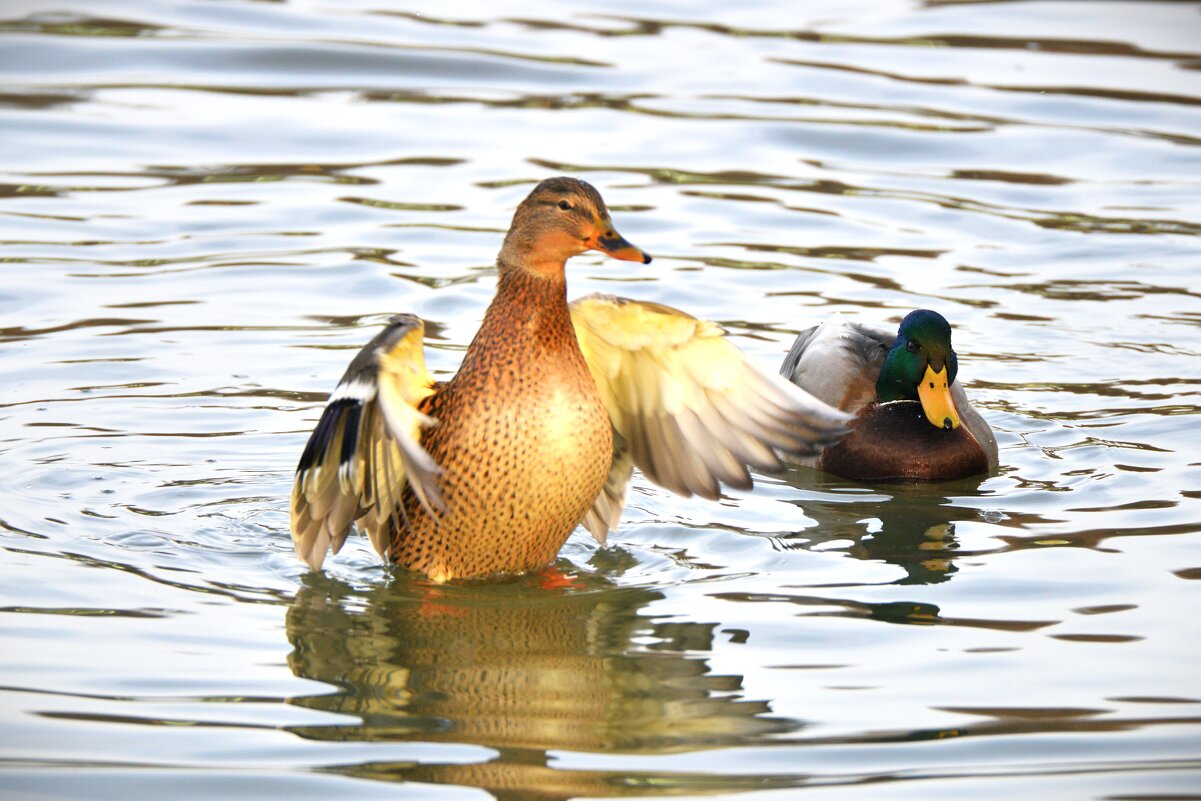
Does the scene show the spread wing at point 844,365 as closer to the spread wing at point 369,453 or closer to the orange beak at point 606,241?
the orange beak at point 606,241

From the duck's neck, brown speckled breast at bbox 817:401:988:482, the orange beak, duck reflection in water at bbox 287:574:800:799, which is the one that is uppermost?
the orange beak

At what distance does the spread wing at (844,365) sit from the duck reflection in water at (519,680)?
2326 mm

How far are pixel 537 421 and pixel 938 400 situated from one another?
8.14ft

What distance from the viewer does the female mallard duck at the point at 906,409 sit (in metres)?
7.46

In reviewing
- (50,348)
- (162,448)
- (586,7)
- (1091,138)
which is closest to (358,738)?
(162,448)

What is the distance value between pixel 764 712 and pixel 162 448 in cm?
325

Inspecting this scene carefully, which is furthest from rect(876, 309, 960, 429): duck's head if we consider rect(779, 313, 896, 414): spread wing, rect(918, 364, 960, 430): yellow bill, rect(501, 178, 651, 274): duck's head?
rect(501, 178, 651, 274): duck's head

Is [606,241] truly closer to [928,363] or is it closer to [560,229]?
[560,229]

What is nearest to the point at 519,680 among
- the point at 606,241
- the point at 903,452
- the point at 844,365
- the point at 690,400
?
the point at 690,400

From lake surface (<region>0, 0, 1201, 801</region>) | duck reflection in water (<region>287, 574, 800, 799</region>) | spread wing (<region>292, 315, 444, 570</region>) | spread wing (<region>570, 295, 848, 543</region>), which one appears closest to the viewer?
duck reflection in water (<region>287, 574, 800, 799</region>)

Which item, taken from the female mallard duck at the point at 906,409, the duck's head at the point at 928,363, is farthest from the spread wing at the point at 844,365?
the duck's head at the point at 928,363

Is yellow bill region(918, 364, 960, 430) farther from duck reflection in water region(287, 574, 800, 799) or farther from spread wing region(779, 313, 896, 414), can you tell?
duck reflection in water region(287, 574, 800, 799)

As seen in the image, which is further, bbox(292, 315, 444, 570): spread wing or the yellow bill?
the yellow bill

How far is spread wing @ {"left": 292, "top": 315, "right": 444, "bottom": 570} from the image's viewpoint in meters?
5.21
